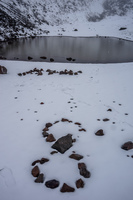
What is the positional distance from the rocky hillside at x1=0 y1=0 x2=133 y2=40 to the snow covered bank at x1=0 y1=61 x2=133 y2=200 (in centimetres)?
2621

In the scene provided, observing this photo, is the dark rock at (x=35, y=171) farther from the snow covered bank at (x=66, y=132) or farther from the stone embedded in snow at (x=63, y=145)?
the stone embedded in snow at (x=63, y=145)

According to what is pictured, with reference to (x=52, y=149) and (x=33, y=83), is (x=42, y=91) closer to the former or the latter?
(x=33, y=83)

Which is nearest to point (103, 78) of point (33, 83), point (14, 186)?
point (33, 83)

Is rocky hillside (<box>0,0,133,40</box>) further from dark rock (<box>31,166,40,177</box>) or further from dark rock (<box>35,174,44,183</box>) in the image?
dark rock (<box>35,174,44,183</box>)

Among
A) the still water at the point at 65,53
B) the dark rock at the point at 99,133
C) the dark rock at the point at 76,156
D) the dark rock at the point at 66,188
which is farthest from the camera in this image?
the still water at the point at 65,53

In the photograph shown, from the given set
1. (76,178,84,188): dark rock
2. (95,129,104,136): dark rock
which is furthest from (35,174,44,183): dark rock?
(95,129,104,136): dark rock

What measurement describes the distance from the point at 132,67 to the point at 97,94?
6.59 metres

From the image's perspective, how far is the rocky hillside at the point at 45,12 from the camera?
1409 inches

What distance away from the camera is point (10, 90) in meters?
7.91

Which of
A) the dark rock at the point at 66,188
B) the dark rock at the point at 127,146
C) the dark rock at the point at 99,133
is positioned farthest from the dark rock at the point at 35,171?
the dark rock at the point at 127,146

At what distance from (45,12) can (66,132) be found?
6805 cm

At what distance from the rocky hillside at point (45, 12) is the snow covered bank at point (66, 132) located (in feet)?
86.0

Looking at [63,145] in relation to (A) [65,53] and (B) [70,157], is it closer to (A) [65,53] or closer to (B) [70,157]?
(B) [70,157]

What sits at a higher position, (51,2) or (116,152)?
(51,2)
